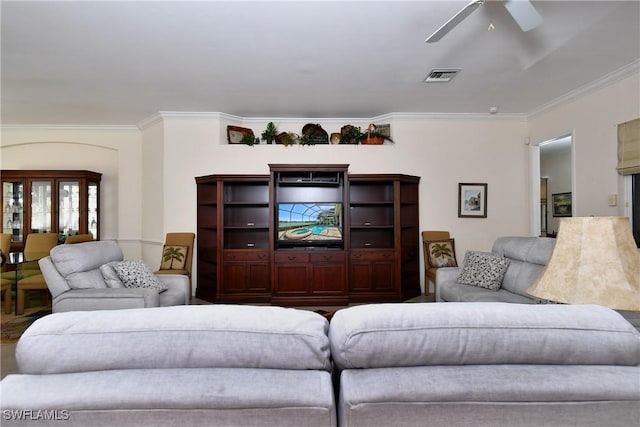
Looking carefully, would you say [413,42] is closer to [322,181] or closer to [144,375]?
[322,181]

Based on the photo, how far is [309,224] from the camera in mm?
5203

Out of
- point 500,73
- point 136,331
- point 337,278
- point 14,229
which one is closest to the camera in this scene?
point 136,331

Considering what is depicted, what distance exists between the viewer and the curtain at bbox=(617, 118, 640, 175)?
3.70 m

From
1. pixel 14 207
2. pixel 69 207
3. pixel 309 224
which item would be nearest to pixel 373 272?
pixel 309 224

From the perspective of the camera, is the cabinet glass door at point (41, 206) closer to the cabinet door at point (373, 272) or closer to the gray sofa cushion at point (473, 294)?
the cabinet door at point (373, 272)

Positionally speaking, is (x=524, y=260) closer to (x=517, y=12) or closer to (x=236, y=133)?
(x=517, y=12)

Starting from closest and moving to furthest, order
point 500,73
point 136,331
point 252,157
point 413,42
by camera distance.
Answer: point 136,331 → point 413,42 → point 500,73 → point 252,157

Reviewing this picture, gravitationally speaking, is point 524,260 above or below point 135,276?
above

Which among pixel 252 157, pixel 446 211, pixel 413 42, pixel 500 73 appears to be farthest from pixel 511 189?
pixel 252 157

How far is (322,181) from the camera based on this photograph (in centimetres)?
517

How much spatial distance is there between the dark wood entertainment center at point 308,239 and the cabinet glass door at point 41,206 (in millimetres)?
2558

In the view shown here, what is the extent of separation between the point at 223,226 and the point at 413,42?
3325 mm

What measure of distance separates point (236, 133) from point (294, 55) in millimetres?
2328

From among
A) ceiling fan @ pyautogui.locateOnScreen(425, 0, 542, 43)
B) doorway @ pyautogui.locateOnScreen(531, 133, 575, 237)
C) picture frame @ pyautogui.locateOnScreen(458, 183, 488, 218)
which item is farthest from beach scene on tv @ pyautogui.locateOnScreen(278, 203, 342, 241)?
doorway @ pyautogui.locateOnScreen(531, 133, 575, 237)
